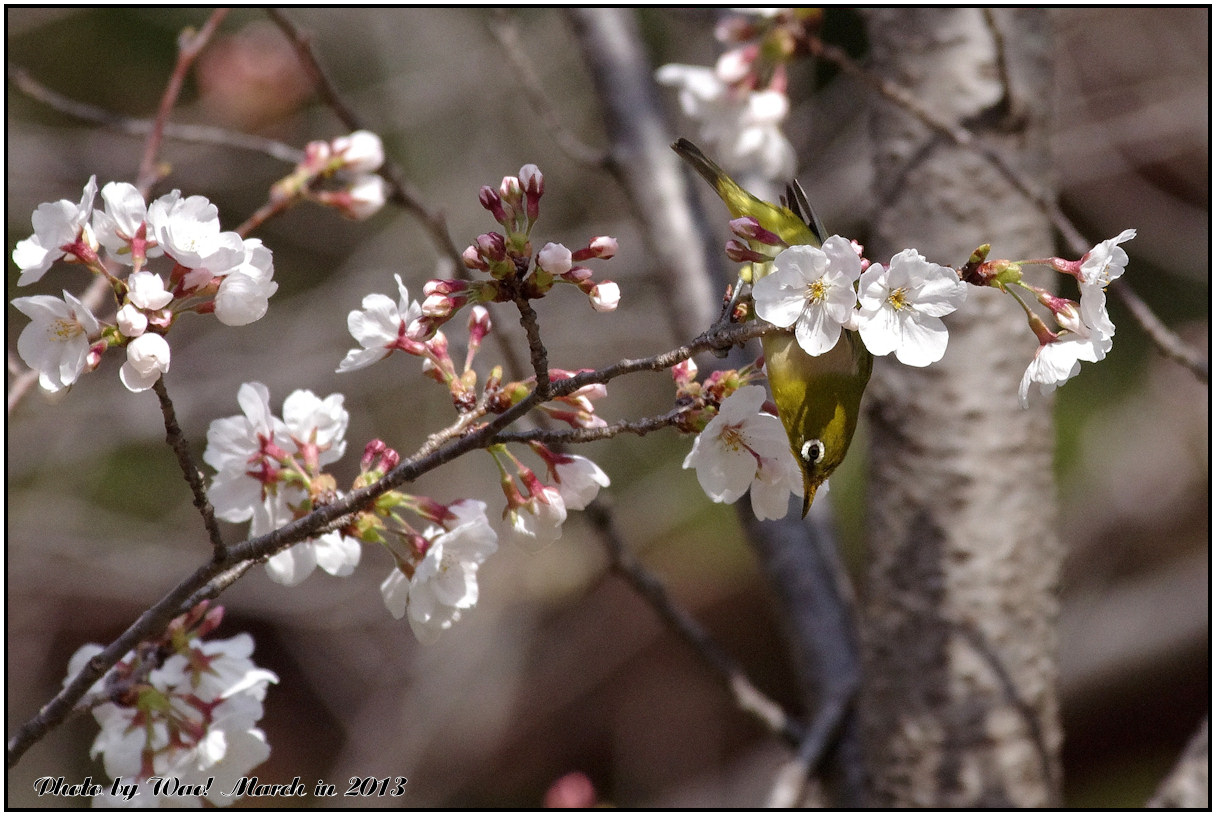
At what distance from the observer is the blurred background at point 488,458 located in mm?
3727

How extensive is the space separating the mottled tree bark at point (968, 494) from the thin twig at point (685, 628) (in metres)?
0.20

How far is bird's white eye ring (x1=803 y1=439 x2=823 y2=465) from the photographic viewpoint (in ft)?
3.83

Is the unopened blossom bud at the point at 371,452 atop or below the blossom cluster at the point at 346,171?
below

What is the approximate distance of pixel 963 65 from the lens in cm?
175

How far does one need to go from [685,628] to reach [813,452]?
78 centimetres

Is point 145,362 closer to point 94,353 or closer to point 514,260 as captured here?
point 94,353

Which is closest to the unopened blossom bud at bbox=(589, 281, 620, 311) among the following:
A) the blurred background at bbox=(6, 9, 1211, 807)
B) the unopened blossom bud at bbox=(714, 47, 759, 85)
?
the unopened blossom bud at bbox=(714, 47, 759, 85)

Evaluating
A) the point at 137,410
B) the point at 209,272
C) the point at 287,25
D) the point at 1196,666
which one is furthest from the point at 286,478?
the point at 1196,666

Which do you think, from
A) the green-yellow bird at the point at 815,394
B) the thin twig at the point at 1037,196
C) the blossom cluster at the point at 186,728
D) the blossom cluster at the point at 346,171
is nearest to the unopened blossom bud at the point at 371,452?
the blossom cluster at the point at 186,728

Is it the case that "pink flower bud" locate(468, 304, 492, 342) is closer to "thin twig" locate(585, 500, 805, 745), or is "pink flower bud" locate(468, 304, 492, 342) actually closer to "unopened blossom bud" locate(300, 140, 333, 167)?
"unopened blossom bud" locate(300, 140, 333, 167)

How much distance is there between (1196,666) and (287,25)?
403cm

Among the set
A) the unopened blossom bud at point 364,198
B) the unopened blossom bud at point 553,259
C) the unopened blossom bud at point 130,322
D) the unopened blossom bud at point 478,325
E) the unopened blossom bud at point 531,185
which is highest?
the unopened blossom bud at point 130,322

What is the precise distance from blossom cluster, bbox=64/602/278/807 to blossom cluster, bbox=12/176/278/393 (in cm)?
36

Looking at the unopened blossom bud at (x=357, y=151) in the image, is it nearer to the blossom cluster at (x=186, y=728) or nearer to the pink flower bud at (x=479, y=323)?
the pink flower bud at (x=479, y=323)
